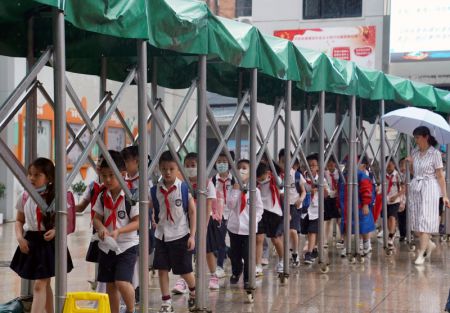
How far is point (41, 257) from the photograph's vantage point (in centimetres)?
697

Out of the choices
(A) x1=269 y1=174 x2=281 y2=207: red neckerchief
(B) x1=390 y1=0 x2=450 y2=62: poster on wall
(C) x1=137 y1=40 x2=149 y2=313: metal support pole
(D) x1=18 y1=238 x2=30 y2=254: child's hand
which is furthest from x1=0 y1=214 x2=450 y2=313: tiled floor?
(B) x1=390 y1=0 x2=450 y2=62: poster on wall

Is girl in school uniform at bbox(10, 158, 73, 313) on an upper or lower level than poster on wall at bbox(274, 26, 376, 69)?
lower

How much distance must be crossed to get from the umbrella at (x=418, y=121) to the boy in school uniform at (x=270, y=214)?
2.48m

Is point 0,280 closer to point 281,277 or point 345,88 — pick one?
point 281,277

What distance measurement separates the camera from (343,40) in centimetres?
2362

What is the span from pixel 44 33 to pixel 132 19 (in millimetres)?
1086

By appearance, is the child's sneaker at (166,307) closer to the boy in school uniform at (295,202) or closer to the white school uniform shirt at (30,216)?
the white school uniform shirt at (30,216)

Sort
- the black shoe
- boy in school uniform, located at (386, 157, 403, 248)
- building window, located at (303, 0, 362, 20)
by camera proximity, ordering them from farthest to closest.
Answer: building window, located at (303, 0, 362, 20)
boy in school uniform, located at (386, 157, 403, 248)
the black shoe

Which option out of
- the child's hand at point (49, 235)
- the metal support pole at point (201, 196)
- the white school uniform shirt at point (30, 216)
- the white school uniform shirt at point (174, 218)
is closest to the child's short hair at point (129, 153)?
Answer: the white school uniform shirt at point (174, 218)

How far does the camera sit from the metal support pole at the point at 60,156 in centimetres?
586

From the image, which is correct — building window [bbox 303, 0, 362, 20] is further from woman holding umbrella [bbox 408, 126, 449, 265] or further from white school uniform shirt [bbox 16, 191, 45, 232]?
white school uniform shirt [bbox 16, 191, 45, 232]

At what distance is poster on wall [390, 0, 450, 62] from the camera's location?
22.4 m

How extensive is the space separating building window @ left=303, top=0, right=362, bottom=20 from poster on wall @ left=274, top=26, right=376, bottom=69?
1.87 ft

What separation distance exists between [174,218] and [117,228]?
1113mm
